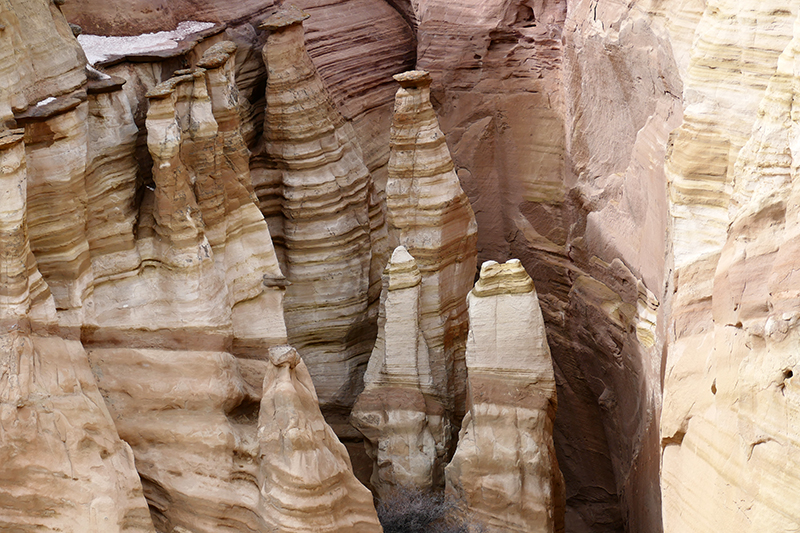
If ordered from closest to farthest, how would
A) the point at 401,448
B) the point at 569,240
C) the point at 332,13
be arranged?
the point at 401,448 < the point at 569,240 < the point at 332,13

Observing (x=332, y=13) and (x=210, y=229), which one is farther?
(x=332, y=13)

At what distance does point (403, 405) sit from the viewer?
8.71 meters

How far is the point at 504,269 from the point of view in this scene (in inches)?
303

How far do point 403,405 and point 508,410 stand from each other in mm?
1297

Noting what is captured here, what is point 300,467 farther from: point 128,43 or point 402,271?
point 128,43

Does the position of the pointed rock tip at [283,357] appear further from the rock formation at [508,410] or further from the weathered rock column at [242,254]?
the rock formation at [508,410]

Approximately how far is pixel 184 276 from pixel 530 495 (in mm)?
3415

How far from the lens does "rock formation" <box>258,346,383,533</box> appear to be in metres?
6.50

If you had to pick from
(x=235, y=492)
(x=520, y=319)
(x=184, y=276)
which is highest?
(x=184, y=276)

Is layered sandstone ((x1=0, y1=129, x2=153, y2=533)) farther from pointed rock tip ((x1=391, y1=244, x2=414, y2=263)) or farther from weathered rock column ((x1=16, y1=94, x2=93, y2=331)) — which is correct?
pointed rock tip ((x1=391, y1=244, x2=414, y2=263))

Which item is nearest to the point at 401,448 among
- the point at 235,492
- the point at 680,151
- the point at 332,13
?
the point at 235,492

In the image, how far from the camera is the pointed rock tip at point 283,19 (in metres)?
10.2

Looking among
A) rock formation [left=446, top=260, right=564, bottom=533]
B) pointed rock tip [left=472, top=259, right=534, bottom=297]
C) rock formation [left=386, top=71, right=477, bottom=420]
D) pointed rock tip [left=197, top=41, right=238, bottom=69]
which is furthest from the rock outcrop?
rock formation [left=386, top=71, right=477, bottom=420]

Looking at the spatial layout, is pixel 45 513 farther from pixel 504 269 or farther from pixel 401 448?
pixel 504 269
